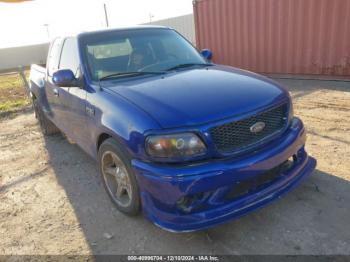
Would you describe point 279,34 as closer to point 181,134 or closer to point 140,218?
point 140,218

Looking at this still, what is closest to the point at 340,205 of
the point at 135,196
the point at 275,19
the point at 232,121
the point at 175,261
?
the point at 232,121

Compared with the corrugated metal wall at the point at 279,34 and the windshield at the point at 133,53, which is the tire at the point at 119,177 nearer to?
the windshield at the point at 133,53

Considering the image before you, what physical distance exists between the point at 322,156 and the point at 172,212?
2503 mm

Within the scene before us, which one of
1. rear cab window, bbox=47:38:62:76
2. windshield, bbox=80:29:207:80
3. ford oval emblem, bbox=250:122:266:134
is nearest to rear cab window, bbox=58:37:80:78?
windshield, bbox=80:29:207:80

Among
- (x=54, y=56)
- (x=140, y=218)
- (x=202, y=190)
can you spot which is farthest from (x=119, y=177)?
(x=54, y=56)

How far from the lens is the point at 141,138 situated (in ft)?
9.16

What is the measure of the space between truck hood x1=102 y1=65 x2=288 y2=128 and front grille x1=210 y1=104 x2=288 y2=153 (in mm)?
83

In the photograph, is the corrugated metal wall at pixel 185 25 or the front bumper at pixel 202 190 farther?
the corrugated metal wall at pixel 185 25

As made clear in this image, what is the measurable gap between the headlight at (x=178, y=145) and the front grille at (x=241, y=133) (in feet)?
0.47

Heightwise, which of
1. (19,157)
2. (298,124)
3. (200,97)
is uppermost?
(200,97)

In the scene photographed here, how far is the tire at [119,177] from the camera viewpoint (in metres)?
3.06

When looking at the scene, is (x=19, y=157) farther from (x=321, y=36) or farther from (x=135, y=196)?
(x=321, y=36)

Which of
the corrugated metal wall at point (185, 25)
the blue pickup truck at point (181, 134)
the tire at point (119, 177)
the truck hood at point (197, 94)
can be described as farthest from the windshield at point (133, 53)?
the corrugated metal wall at point (185, 25)

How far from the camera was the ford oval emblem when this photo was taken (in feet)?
9.54
